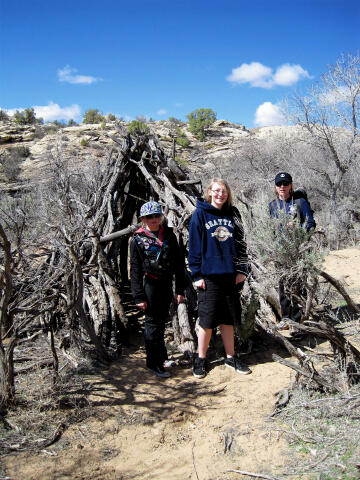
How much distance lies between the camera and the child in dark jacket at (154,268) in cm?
329

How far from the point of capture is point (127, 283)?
20.6 ft

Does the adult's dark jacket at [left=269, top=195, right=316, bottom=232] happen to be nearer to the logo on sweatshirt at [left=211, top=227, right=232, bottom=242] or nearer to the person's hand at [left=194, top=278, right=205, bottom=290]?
the logo on sweatshirt at [left=211, top=227, right=232, bottom=242]

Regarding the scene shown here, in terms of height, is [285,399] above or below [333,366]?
Answer: below

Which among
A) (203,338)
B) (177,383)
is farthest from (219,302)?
(177,383)

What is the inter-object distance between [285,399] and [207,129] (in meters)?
27.5

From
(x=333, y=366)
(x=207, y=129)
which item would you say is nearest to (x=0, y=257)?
(x=333, y=366)

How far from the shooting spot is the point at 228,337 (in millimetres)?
3428

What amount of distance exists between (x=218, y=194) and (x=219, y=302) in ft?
3.11

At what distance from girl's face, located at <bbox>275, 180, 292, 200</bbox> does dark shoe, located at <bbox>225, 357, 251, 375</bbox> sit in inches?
64.6

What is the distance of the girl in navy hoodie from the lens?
10.4 feet

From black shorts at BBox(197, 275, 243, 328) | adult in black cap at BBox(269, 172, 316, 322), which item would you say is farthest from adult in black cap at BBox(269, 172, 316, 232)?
black shorts at BBox(197, 275, 243, 328)

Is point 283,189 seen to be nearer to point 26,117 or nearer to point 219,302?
point 219,302

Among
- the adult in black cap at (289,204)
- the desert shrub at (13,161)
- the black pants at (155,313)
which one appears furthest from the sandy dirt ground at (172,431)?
the desert shrub at (13,161)

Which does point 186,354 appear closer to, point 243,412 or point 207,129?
point 243,412
